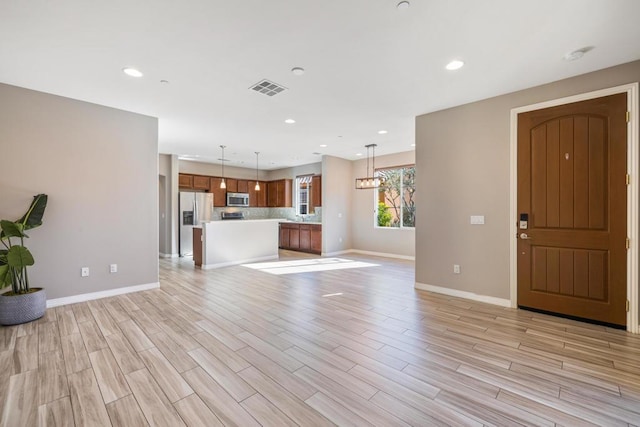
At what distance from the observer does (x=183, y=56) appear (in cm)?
274

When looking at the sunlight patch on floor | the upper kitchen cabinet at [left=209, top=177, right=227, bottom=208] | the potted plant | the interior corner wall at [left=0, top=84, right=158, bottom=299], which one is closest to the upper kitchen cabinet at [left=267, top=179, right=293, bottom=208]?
the upper kitchen cabinet at [left=209, top=177, right=227, bottom=208]

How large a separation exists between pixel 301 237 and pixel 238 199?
2.59 meters

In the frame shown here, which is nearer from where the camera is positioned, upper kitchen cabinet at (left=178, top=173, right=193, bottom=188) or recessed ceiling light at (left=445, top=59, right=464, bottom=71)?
recessed ceiling light at (left=445, top=59, right=464, bottom=71)

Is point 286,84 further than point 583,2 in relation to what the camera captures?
Yes

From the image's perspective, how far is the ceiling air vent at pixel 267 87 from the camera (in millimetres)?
3336

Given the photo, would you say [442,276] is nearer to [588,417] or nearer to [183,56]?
[588,417]

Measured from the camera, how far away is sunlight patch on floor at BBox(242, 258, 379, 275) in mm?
5905

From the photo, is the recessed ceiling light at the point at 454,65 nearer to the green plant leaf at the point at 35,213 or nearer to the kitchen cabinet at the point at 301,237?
the green plant leaf at the point at 35,213

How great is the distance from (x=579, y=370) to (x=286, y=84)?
389cm

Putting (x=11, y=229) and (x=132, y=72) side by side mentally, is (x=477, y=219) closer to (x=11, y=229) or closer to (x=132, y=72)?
(x=132, y=72)

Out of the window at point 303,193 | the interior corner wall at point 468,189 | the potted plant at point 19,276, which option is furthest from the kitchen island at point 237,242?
the interior corner wall at point 468,189

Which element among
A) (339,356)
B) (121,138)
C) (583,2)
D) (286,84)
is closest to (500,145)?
(583,2)

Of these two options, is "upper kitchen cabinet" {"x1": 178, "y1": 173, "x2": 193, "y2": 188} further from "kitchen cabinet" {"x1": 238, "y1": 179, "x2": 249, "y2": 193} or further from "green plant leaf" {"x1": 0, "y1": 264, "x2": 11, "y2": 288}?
"green plant leaf" {"x1": 0, "y1": 264, "x2": 11, "y2": 288}

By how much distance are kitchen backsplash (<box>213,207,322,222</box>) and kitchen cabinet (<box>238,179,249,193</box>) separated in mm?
669
